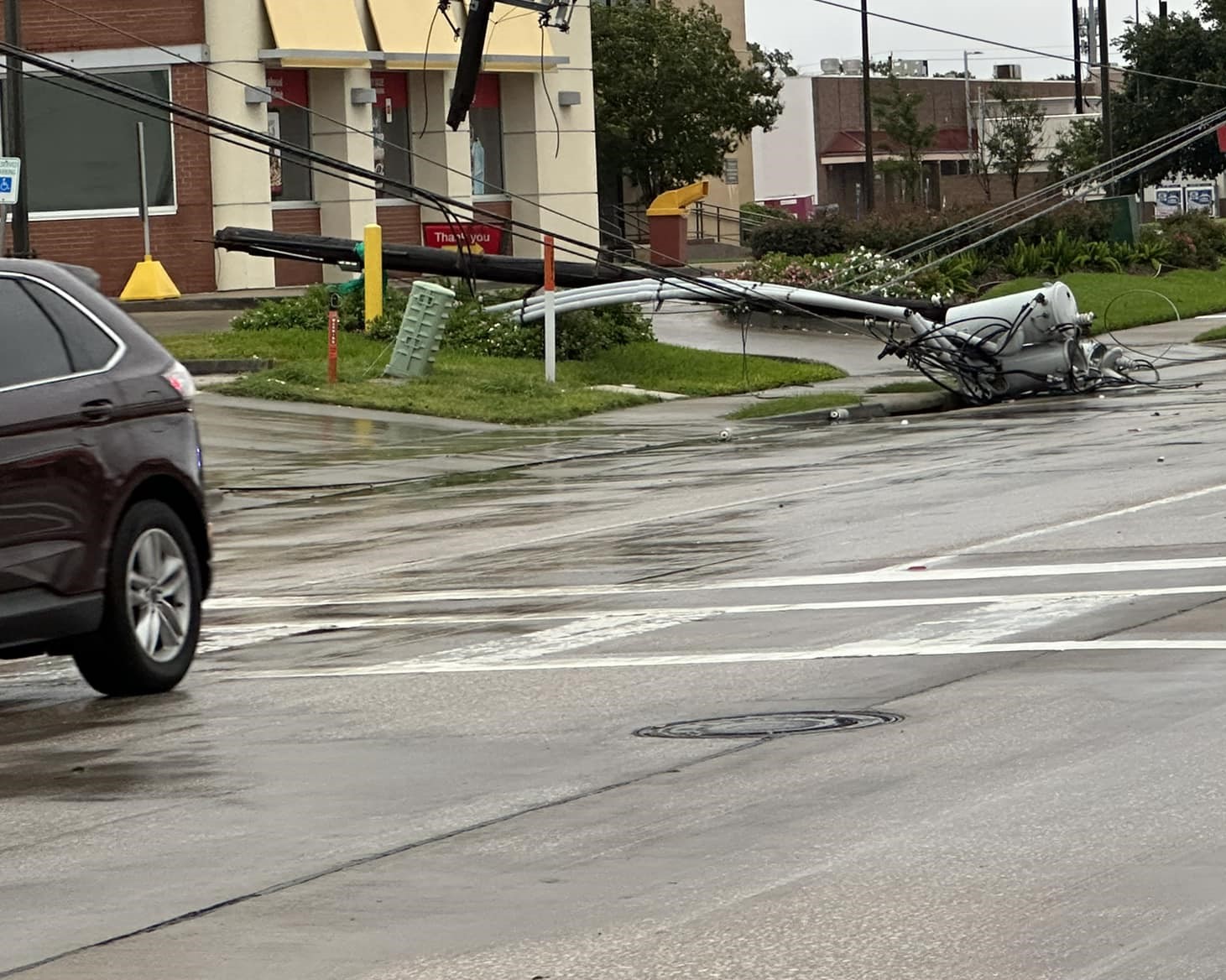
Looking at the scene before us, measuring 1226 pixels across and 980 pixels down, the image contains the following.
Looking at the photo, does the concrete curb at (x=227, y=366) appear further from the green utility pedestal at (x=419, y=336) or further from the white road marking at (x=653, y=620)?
the white road marking at (x=653, y=620)

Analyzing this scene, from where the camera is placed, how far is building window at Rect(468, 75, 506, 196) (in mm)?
48344

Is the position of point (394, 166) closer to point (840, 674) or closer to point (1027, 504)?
point (1027, 504)

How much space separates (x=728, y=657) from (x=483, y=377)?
67.6ft

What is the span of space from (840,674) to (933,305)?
2323cm

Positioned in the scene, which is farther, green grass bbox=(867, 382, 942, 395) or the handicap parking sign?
green grass bbox=(867, 382, 942, 395)

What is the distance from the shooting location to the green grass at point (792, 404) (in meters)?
28.5

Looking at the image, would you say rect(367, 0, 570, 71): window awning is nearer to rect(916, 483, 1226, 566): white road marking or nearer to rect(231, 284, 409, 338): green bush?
rect(231, 284, 409, 338): green bush

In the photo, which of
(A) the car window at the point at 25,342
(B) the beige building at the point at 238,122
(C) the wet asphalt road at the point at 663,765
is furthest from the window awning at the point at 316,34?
(A) the car window at the point at 25,342

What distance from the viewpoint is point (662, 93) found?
61.2 metres

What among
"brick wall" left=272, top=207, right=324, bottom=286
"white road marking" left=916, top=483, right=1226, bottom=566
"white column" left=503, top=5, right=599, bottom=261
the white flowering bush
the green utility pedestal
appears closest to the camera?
"white road marking" left=916, top=483, right=1226, bottom=566

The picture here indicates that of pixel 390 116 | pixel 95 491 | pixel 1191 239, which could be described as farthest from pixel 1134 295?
pixel 95 491

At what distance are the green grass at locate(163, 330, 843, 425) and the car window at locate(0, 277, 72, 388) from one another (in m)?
18.1

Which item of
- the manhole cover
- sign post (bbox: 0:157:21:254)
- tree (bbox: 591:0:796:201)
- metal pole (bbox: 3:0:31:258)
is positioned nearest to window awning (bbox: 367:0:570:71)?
metal pole (bbox: 3:0:31:258)

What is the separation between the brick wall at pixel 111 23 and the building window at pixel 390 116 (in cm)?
464
